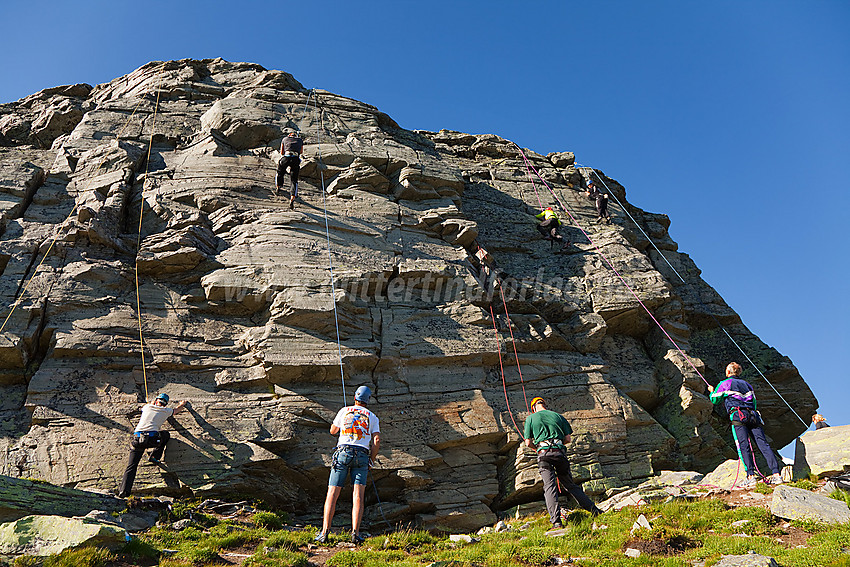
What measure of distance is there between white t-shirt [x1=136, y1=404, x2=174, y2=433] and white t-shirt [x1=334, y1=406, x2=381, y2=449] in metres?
4.27

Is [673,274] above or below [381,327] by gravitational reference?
above

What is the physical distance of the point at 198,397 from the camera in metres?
14.1

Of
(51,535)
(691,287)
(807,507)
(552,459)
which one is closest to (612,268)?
(691,287)

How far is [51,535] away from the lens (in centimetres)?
782

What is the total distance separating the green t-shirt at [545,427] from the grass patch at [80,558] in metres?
7.65

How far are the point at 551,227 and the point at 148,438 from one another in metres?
17.1

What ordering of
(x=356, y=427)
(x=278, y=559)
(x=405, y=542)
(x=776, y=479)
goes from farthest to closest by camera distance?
(x=776, y=479), (x=356, y=427), (x=405, y=542), (x=278, y=559)

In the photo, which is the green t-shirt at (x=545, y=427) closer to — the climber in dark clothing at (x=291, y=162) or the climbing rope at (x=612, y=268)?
the climbing rope at (x=612, y=268)

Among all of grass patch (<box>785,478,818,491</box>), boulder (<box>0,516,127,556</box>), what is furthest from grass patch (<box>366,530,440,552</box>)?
grass patch (<box>785,478,818,491</box>)

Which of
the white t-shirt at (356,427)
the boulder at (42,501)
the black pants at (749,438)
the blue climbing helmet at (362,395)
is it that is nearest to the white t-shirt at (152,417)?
the boulder at (42,501)

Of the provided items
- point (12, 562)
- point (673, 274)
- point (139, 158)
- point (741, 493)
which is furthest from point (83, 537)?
point (673, 274)

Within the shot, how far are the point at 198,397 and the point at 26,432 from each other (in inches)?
147

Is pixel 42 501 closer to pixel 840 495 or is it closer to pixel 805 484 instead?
pixel 840 495

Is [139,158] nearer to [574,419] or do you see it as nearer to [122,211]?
[122,211]
